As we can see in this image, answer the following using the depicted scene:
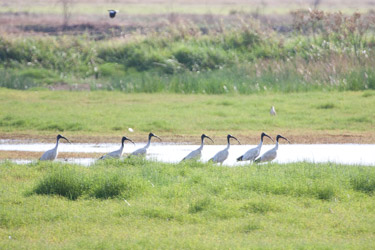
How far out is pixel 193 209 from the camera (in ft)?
25.6

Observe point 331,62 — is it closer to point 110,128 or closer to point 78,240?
point 110,128

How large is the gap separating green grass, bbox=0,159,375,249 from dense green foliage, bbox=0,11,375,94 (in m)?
11.6

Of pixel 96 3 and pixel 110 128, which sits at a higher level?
pixel 96 3

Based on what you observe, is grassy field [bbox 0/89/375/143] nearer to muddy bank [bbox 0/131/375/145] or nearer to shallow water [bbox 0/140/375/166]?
muddy bank [bbox 0/131/375/145]

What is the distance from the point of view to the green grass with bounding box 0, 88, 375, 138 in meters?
16.5

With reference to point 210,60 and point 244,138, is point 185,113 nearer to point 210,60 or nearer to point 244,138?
point 244,138

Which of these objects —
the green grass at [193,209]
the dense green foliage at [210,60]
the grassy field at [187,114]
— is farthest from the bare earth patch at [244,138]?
the dense green foliage at [210,60]

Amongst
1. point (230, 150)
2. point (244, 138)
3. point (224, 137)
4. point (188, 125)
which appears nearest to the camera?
point (230, 150)

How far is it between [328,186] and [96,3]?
211 feet

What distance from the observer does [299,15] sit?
983 inches

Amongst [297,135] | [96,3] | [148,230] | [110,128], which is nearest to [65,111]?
[110,128]

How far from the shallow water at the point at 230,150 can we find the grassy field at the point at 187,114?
102cm

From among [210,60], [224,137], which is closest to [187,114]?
[224,137]

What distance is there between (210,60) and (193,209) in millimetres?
17994
